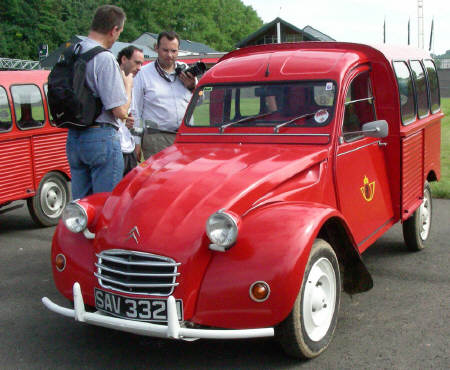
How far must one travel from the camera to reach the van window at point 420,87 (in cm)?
591

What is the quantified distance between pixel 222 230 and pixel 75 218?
1.15 metres

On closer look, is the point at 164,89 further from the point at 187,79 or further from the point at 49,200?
the point at 49,200

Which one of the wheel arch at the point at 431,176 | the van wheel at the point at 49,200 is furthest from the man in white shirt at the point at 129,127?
the wheel arch at the point at 431,176

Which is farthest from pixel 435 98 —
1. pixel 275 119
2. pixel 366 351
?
pixel 366 351

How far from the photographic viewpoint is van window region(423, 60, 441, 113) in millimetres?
6539

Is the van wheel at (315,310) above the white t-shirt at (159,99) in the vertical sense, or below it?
below

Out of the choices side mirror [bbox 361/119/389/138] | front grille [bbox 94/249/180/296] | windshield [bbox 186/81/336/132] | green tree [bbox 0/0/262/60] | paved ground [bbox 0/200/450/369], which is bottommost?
paved ground [bbox 0/200/450/369]

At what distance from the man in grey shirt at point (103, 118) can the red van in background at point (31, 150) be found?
107 inches

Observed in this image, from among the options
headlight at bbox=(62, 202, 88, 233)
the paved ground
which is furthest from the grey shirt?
the paved ground

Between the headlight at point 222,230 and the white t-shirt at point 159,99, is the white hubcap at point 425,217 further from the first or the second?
the headlight at point 222,230

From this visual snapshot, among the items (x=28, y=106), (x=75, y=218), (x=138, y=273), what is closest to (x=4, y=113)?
(x=28, y=106)

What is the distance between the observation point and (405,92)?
5.41 metres

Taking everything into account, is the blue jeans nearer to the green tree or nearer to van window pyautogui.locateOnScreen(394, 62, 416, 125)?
van window pyautogui.locateOnScreen(394, 62, 416, 125)

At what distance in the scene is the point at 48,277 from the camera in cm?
571
